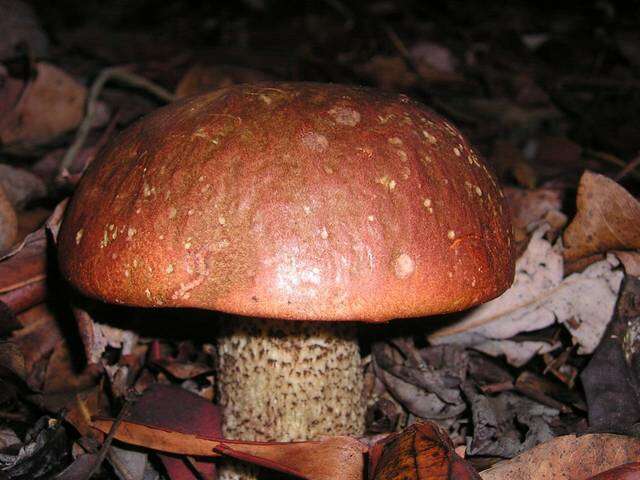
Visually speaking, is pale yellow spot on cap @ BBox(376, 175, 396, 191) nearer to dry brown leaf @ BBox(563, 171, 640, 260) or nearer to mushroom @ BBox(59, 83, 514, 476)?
mushroom @ BBox(59, 83, 514, 476)

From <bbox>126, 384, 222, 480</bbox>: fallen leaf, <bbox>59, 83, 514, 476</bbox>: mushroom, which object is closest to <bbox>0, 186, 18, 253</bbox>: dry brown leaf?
<bbox>59, 83, 514, 476</bbox>: mushroom

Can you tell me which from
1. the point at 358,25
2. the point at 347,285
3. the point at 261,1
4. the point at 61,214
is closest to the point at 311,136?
the point at 347,285

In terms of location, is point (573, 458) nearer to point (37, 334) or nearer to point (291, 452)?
point (291, 452)

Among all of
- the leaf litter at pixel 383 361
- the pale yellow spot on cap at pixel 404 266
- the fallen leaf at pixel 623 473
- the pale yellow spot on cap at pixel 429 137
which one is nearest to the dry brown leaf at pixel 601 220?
the leaf litter at pixel 383 361

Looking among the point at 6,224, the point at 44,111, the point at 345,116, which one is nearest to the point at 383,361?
the point at 345,116

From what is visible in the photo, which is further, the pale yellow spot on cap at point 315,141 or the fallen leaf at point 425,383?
the fallen leaf at point 425,383

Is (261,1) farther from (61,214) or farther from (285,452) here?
(285,452)

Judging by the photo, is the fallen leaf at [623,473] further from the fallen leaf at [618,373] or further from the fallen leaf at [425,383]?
the fallen leaf at [425,383]
